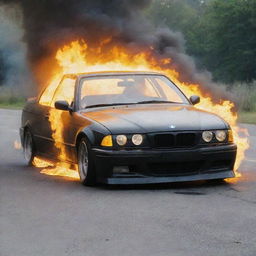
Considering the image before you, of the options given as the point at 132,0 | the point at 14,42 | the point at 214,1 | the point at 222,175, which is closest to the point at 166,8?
the point at 214,1

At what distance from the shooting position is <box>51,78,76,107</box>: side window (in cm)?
1207

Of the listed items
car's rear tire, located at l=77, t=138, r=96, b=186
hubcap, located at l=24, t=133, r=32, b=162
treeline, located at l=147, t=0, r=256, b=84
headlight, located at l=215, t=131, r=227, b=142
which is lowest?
treeline, located at l=147, t=0, r=256, b=84

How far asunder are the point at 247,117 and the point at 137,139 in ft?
58.5

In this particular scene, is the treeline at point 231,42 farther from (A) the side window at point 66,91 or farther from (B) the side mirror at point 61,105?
(B) the side mirror at point 61,105

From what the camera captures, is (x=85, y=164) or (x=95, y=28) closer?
(x=85, y=164)

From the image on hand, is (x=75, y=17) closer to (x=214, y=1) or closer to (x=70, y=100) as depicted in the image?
(x=70, y=100)

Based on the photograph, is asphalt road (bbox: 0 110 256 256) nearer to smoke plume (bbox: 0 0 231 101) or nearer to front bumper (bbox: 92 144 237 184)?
front bumper (bbox: 92 144 237 184)

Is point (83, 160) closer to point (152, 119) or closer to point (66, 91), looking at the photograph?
point (152, 119)

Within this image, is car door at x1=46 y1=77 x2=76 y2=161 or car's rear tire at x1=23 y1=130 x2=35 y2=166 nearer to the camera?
car door at x1=46 y1=77 x2=76 y2=161

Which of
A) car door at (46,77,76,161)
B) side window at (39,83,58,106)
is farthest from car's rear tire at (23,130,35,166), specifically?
car door at (46,77,76,161)

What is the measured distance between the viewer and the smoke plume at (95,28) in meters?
25.6

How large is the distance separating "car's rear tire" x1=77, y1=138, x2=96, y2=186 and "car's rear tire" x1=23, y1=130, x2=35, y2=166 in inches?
90.5

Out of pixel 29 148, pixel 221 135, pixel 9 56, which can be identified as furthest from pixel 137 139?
pixel 9 56

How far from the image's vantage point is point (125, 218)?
8.27 meters
